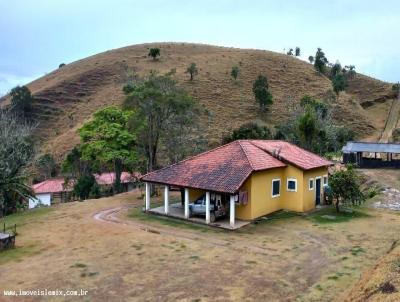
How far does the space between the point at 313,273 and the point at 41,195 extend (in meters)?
40.6

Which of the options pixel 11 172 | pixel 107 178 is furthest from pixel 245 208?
pixel 107 178

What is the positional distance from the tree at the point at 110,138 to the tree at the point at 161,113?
2.00 m

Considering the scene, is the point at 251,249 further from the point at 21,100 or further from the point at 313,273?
the point at 21,100

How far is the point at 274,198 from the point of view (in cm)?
2545

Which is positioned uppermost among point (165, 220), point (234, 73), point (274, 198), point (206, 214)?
point (234, 73)

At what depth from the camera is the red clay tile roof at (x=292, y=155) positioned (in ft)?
85.3

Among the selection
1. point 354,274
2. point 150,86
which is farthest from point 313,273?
point 150,86

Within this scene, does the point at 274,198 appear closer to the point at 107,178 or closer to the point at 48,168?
the point at 107,178

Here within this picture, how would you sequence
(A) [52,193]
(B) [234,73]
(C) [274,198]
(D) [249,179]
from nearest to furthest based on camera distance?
(D) [249,179], (C) [274,198], (A) [52,193], (B) [234,73]

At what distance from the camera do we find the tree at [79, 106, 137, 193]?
115 ft

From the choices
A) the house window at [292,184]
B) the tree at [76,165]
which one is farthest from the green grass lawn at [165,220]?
the tree at [76,165]

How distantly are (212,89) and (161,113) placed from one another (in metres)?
46.3

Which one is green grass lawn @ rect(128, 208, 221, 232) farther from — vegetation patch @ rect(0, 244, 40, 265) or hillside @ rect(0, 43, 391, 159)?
hillside @ rect(0, 43, 391, 159)

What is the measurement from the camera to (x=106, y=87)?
9069cm
